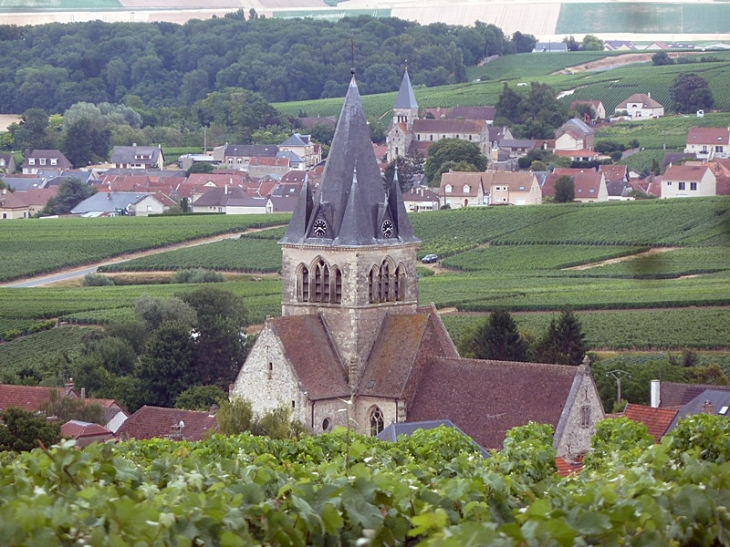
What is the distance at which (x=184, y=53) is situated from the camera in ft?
632

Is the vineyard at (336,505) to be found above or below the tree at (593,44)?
below

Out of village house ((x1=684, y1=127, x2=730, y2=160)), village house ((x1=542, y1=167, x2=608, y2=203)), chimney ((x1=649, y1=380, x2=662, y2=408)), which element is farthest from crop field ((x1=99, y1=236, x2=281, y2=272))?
village house ((x1=684, y1=127, x2=730, y2=160))

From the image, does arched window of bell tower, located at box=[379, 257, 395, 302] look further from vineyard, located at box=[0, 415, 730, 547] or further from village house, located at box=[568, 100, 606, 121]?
village house, located at box=[568, 100, 606, 121]

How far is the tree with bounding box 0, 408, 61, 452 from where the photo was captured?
122 ft

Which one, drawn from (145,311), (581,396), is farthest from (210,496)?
(145,311)

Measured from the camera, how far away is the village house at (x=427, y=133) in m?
144

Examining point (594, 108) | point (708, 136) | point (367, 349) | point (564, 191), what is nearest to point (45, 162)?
point (594, 108)

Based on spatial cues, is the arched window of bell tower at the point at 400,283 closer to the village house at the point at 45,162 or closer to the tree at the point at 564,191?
the tree at the point at 564,191

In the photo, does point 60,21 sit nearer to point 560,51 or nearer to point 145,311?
point 560,51

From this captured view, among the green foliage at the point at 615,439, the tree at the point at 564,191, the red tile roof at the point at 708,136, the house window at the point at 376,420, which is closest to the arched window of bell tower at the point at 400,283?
the house window at the point at 376,420

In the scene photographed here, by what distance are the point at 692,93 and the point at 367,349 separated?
113681mm

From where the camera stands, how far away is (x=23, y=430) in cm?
3800

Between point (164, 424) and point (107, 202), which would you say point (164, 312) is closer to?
point (164, 424)

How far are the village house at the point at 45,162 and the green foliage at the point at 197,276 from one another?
66.9 meters
